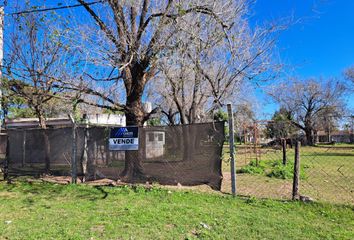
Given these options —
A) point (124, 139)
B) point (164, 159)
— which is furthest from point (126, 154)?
point (164, 159)

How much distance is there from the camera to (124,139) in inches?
301

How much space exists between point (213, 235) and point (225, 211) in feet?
3.87

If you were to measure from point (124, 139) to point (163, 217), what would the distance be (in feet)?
10.4

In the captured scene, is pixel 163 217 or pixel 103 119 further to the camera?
pixel 103 119

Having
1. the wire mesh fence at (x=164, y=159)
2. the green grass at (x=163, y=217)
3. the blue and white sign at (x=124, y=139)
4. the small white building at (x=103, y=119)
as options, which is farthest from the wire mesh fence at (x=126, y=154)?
the small white building at (x=103, y=119)

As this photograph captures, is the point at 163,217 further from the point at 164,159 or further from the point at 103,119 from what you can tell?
the point at 103,119

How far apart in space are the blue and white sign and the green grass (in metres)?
1.28

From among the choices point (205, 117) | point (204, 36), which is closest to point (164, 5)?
point (204, 36)

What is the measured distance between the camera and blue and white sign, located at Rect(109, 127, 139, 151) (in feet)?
24.7

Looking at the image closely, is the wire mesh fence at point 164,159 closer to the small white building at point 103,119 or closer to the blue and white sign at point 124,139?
the blue and white sign at point 124,139

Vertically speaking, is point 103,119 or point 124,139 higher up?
point 103,119

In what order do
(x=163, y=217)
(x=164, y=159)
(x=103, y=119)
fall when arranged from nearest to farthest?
(x=163, y=217) → (x=164, y=159) → (x=103, y=119)

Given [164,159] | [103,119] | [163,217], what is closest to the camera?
[163,217]

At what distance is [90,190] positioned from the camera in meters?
7.17
